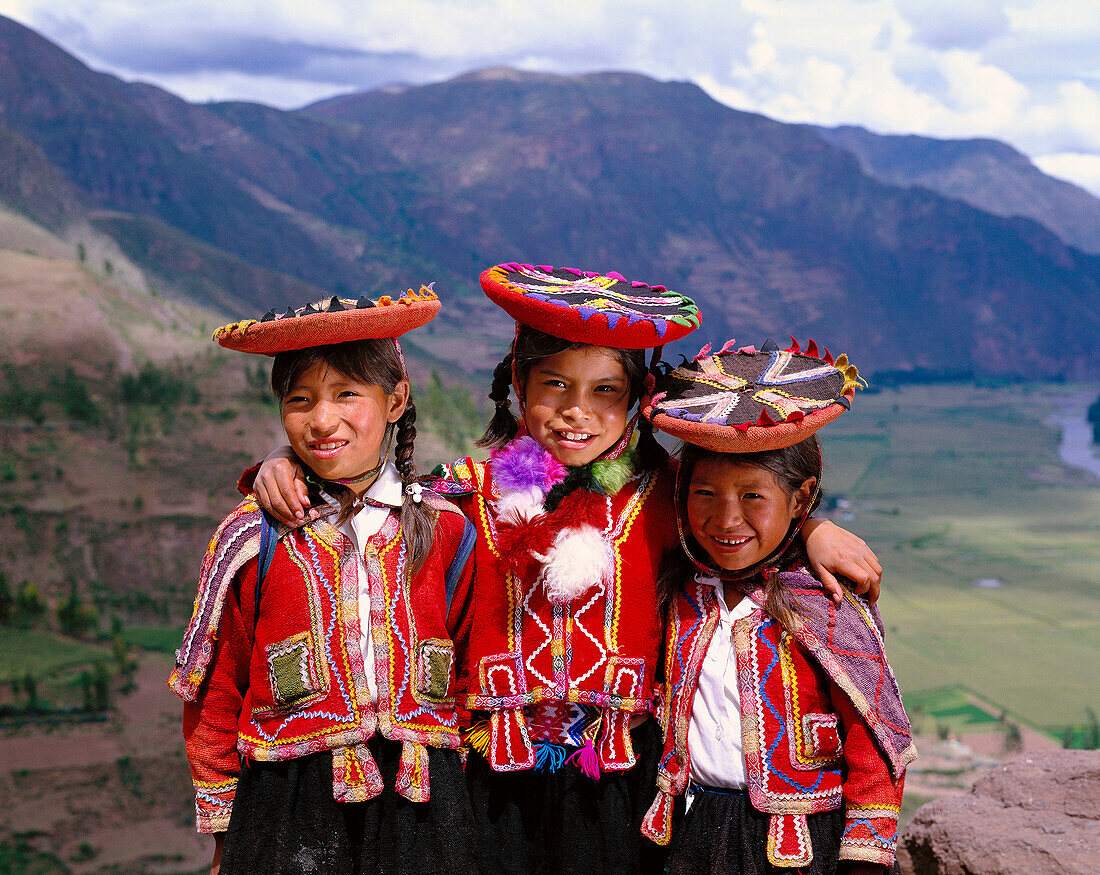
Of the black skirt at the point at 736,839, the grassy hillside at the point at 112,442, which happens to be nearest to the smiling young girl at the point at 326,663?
the black skirt at the point at 736,839

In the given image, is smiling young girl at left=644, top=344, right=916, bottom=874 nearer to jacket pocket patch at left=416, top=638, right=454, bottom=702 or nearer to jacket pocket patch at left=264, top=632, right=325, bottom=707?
jacket pocket patch at left=416, top=638, right=454, bottom=702

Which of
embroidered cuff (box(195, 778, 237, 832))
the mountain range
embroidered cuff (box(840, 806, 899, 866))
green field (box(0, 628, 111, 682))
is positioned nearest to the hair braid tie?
embroidered cuff (box(195, 778, 237, 832))

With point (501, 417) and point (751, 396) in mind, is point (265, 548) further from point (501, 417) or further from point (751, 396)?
A: point (751, 396)

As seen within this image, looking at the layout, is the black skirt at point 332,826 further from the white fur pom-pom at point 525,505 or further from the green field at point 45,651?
the green field at point 45,651

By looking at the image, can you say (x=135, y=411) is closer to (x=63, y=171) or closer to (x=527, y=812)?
(x=63, y=171)

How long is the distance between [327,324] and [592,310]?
0.60 metres

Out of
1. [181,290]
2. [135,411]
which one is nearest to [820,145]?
[181,290]

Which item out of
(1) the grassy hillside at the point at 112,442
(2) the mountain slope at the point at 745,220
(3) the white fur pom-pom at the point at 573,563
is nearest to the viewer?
(3) the white fur pom-pom at the point at 573,563

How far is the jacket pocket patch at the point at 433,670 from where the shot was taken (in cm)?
214

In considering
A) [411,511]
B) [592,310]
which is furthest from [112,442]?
[592,310]

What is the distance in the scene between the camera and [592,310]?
6.72 feet

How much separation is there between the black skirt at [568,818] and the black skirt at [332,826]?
0.14 meters

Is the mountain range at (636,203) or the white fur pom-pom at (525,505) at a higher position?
the mountain range at (636,203)

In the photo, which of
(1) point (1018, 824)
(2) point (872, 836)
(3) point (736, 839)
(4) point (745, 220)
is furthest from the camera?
(4) point (745, 220)
